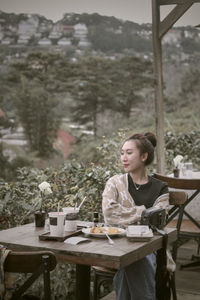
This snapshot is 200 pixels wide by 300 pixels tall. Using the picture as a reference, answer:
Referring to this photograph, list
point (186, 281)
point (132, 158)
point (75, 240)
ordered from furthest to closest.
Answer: point (186, 281)
point (132, 158)
point (75, 240)

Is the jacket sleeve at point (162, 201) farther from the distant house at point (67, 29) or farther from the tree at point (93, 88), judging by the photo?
the distant house at point (67, 29)

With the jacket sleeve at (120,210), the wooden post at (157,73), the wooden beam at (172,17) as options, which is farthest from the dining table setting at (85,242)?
the wooden beam at (172,17)

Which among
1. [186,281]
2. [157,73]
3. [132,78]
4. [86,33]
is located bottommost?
[186,281]

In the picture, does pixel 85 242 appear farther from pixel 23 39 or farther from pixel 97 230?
pixel 23 39

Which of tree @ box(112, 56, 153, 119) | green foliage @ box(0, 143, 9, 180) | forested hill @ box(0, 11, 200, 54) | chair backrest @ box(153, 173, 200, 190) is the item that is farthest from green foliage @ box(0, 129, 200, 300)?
forested hill @ box(0, 11, 200, 54)

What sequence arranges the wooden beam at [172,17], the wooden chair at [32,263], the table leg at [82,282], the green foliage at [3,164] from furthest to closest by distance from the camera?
the green foliage at [3,164]
the wooden beam at [172,17]
the table leg at [82,282]
the wooden chair at [32,263]

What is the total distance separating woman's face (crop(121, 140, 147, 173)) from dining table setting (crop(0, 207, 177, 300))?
0.46m

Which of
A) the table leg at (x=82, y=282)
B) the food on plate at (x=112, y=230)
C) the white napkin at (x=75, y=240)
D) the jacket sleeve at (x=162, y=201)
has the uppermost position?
the jacket sleeve at (x=162, y=201)

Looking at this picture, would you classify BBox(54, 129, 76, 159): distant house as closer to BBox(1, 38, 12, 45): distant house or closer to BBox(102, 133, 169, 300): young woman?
BBox(1, 38, 12, 45): distant house

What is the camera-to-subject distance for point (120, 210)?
2742mm

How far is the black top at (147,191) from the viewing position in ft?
9.19

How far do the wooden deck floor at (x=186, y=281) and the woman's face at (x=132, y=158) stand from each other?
1.12 m

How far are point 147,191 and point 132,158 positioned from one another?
21 cm

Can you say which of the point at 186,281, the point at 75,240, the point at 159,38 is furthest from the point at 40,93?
the point at 75,240
